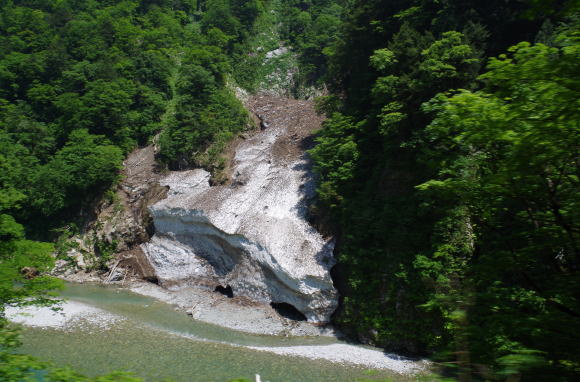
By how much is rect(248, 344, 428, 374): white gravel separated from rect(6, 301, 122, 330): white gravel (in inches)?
267

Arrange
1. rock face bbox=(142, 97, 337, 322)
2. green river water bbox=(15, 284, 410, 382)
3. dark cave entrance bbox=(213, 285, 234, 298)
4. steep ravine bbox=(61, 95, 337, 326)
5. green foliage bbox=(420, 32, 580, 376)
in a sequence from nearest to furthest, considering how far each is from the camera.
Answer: green foliage bbox=(420, 32, 580, 376)
green river water bbox=(15, 284, 410, 382)
rock face bbox=(142, 97, 337, 322)
steep ravine bbox=(61, 95, 337, 326)
dark cave entrance bbox=(213, 285, 234, 298)

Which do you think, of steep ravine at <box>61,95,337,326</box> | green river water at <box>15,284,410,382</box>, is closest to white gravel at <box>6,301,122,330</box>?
green river water at <box>15,284,410,382</box>

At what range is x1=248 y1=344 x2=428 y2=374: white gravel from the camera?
11.6 meters

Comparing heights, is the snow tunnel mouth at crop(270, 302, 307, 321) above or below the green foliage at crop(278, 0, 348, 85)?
below

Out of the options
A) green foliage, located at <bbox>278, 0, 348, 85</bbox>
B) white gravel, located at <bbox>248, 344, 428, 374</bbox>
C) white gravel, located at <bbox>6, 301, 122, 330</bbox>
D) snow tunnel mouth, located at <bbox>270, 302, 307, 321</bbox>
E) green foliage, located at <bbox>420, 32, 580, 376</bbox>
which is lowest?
white gravel, located at <bbox>6, 301, 122, 330</bbox>

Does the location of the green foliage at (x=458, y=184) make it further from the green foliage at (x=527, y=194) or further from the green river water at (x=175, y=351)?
the green river water at (x=175, y=351)

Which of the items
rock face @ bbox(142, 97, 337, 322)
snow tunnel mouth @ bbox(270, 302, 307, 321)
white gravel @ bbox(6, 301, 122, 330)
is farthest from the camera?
snow tunnel mouth @ bbox(270, 302, 307, 321)

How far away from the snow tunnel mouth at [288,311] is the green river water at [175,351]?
167 cm

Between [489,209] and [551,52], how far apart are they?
160cm

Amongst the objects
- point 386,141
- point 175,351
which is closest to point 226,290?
point 175,351

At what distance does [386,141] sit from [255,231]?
7122 millimetres

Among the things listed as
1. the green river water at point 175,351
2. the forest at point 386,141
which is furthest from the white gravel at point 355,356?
the forest at point 386,141

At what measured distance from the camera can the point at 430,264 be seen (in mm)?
11875

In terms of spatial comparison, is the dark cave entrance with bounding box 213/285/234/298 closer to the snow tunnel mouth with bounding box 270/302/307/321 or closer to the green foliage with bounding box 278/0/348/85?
the snow tunnel mouth with bounding box 270/302/307/321
